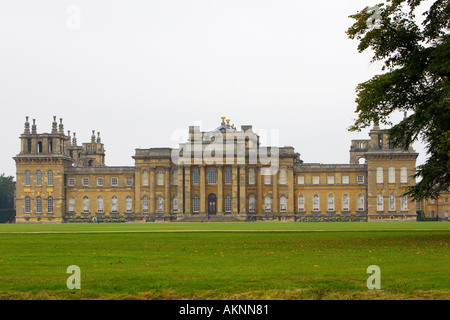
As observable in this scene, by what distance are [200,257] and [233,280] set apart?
625 centimetres

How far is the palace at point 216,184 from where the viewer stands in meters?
97.1

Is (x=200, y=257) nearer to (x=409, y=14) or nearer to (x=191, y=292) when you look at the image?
(x=191, y=292)

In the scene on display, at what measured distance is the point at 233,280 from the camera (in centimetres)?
1667

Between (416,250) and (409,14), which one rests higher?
(409,14)

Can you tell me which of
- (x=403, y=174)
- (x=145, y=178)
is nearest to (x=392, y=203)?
(x=403, y=174)

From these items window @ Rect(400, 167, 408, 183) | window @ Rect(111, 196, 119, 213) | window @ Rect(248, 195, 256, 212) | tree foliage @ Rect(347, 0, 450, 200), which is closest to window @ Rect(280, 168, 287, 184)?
window @ Rect(248, 195, 256, 212)

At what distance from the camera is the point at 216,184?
327 feet

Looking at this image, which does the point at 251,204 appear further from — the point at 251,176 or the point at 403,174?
the point at 403,174

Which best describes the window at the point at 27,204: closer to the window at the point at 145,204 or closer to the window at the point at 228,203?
the window at the point at 145,204

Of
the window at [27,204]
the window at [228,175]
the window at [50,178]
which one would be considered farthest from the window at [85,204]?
the window at [228,175]

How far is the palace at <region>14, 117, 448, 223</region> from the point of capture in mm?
97125

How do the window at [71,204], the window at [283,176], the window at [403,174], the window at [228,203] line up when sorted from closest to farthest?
the window at [403,174]
the window at [283,176]
the window at [228,203]
the window at [71,204]
